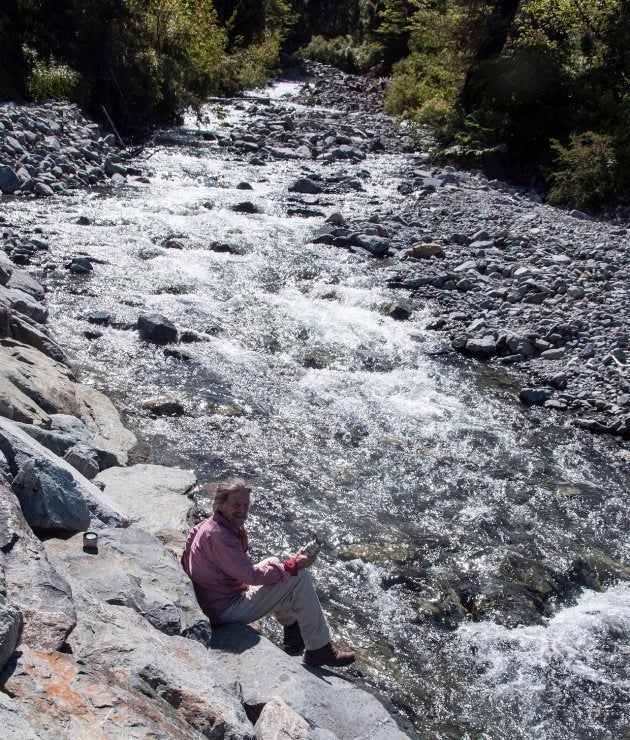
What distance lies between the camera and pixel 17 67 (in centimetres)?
2045

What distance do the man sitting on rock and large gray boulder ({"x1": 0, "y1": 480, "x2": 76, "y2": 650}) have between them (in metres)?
1.36

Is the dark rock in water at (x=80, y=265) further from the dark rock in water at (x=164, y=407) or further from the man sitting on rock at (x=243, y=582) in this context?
the man sitting on rock at (x=243, y=582)

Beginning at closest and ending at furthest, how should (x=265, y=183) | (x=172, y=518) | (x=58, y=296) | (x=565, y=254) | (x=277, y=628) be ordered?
(x=277, y=628), (x=172, y=518), (x=58, y=296), (x=565, y=254), (x=265, y=183)

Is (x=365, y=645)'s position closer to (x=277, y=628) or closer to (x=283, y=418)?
(x=277, y=628)

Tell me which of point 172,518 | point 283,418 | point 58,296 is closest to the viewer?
point 172,518

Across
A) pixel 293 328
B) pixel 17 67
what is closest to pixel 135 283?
pixel 293 328

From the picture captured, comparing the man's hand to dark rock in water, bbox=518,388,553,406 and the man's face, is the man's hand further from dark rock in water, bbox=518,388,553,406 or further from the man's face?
dark rock in water, bbox=518,388,553,406

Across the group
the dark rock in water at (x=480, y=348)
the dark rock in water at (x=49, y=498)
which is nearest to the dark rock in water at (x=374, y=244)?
the dark rock in water at (x=480, y=348)

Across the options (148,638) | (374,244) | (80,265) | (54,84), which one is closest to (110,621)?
(148,638)

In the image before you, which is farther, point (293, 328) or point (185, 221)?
point (185, 221)

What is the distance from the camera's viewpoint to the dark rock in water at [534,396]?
402 inches

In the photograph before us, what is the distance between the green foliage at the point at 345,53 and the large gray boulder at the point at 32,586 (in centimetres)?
4395

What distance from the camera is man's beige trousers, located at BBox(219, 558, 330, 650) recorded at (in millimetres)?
5363

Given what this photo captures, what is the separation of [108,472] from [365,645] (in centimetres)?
272
